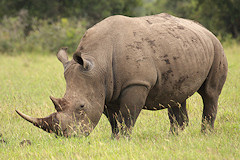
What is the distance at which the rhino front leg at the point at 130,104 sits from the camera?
5.07m

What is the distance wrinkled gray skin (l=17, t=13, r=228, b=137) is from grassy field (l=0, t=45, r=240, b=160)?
0.29 metres

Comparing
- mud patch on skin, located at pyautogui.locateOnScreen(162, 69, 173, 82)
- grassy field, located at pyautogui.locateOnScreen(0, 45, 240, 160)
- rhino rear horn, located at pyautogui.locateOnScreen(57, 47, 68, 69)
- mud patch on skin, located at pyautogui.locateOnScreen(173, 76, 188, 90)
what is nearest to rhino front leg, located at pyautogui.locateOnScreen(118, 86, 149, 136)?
grassy field, located at pyautogui.locateOnScreen(0, 45, 240, 160)

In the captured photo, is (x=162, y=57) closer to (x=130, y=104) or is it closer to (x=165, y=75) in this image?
(x=165, y=75)

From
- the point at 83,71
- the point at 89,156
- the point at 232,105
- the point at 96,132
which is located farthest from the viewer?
the point at 232,105

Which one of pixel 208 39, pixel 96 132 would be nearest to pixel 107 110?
pixel 96 132

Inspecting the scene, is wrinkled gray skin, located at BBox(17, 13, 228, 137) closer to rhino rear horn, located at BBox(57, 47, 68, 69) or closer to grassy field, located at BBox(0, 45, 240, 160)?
rhino rear horn, located at BBox(57, 47, 68, 69)

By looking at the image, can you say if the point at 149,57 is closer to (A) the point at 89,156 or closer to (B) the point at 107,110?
(B) the point at 107,110

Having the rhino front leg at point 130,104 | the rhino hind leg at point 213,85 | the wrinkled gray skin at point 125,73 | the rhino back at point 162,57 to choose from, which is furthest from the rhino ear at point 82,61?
the rhino hind leg at point 213,85

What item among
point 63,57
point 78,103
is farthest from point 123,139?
point 63,57

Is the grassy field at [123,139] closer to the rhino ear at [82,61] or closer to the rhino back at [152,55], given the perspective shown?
the rhino back at [152,55]

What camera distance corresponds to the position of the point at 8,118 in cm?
686

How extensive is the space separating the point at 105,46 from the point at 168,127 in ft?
6.85

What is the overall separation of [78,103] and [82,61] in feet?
1.68

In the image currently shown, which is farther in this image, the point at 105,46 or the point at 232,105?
the point at 232,105
